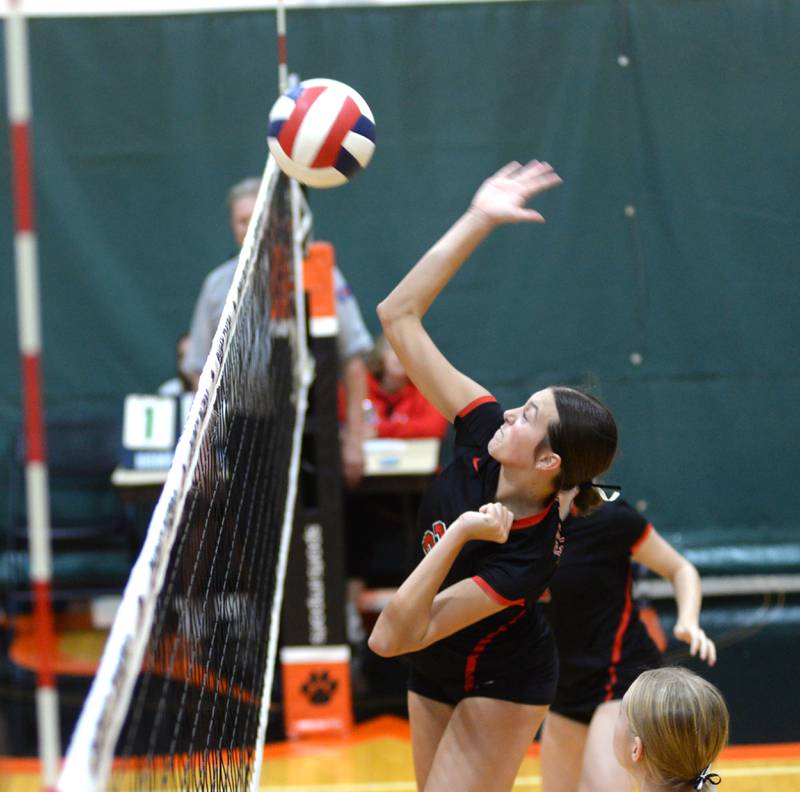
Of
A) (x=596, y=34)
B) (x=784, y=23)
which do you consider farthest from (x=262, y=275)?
(x=784, y=23)

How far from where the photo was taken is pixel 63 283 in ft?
25.4

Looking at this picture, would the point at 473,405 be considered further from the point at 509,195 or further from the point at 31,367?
the point at 31,367

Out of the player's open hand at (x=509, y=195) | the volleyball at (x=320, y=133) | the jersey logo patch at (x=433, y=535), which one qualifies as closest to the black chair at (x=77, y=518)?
the volleyball at (x=320, y=133)

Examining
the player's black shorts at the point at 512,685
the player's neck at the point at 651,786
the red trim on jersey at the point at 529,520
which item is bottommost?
the player's neck at the point at 651,786

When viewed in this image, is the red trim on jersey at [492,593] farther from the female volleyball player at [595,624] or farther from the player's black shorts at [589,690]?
the player's black shorts at [589,690]

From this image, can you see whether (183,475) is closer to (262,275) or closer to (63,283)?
(262,275)

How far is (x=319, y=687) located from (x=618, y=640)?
2341 mm

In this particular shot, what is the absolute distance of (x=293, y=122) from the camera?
418 cm

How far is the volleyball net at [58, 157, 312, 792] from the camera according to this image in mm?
2230

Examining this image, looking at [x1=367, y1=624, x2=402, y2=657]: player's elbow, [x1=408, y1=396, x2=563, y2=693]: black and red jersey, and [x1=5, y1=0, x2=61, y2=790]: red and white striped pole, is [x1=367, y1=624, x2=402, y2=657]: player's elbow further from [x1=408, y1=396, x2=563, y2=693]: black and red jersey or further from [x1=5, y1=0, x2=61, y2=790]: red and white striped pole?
[x1=5, y1=0, x2=61, y2=790]: red and white striped pole

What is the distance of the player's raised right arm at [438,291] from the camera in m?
3.26

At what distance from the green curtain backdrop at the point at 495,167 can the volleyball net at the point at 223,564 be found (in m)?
2.08

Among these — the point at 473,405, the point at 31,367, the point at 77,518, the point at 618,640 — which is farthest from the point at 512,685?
the point at 77,518

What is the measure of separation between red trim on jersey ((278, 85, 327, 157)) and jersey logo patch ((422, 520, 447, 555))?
153 cm
